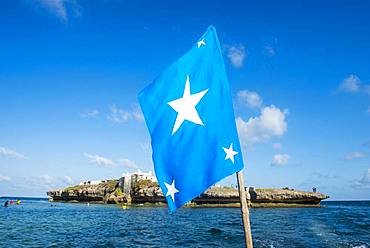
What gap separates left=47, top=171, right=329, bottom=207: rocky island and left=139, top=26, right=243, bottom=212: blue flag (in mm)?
108466

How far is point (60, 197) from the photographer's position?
164 meters

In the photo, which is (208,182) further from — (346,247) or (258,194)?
(258,194)

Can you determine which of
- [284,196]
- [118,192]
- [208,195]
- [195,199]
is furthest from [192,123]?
[118,192]

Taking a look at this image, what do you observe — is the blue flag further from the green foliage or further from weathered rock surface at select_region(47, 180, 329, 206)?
the green foliage

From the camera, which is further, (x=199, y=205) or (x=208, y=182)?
(x=199, y=205)

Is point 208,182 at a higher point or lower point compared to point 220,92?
lower

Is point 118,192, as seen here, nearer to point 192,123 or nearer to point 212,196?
point 212,196

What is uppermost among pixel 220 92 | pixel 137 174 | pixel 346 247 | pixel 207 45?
pixel 137 174

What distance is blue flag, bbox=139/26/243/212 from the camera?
23.5 feet

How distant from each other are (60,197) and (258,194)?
329ft

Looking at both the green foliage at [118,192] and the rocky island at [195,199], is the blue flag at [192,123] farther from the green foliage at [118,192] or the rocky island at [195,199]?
the green foliage at [118,192]

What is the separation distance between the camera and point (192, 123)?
7.42m

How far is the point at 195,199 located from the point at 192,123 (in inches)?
4592

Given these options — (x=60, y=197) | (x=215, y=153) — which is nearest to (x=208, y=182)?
(x=215, y=153)
